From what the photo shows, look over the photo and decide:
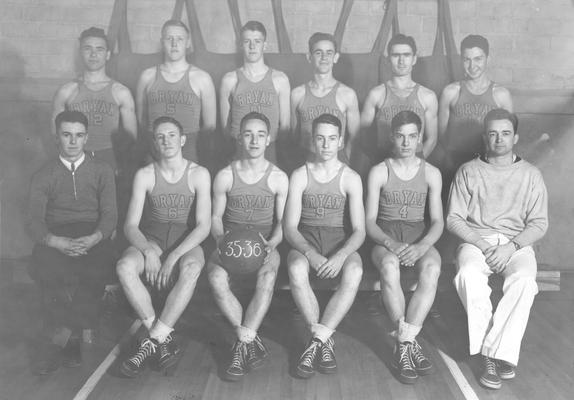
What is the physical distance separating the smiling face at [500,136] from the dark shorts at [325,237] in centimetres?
92

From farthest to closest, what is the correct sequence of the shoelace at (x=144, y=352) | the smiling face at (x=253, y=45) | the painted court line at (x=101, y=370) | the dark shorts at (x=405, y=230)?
the smiling face at (x=253, y=45) → the dark shorts at (x=405, y=230) → the shoelace at (x=144, y=352) → the painted court line at (x=101, y=370)

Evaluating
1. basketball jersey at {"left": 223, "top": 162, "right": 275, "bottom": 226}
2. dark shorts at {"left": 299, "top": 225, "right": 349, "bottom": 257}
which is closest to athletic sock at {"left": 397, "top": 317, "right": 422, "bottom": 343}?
dark shorts at {"left": 299, "top": 225, "right": 349, "bottom": 257}

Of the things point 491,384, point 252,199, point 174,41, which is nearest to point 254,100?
point 174,41

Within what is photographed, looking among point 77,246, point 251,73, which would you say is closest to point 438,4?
point 251,73

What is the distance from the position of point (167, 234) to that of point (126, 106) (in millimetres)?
960

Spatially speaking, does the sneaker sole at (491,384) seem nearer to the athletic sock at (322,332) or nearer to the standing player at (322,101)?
the athletic sock at (322,332)

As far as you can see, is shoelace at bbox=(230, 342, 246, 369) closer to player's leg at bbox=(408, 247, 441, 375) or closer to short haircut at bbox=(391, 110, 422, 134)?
player's leg at bbox=(408, 247, 441, 375)

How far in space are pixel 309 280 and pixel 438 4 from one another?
79.6 inches

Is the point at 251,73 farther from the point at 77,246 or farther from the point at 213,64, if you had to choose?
the point at 77,246

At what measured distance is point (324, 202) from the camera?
3.14 m

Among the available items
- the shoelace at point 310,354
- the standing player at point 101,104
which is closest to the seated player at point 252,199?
the shoelace at point 310,354

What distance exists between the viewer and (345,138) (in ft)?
11.9

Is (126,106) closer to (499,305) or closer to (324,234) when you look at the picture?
(324,234)

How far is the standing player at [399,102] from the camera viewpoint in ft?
11.5
